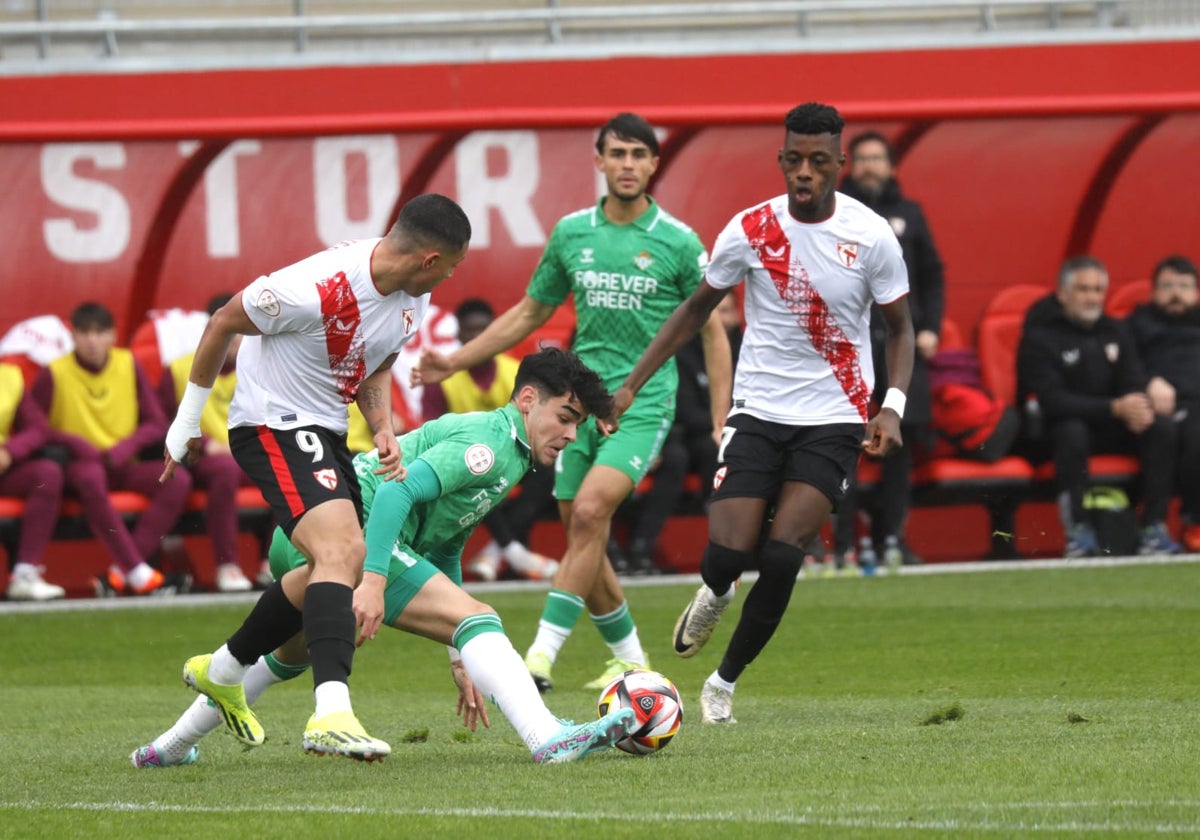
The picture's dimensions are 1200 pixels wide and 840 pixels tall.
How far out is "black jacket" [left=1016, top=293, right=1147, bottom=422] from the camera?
1327 cm

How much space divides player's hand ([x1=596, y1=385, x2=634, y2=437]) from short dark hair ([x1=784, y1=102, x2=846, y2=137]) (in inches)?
43.0

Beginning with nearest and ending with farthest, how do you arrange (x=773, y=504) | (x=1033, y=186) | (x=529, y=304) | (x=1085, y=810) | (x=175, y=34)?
(x=1085, y=810)
(x=773, y=504)
(x=529, y=304)
(x=1033, y=186)
(x=175, y=34)

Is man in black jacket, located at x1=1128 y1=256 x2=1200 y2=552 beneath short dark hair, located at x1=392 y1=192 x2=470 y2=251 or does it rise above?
beneath

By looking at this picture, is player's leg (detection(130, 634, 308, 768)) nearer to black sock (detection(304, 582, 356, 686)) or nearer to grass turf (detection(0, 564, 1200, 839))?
grass turf (detection(0, 564, 1200, 839))

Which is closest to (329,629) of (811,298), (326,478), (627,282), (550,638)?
(326,478)

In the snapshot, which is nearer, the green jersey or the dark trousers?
the green jersey

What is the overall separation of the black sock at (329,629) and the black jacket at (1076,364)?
27.0 feet

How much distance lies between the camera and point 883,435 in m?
6.94

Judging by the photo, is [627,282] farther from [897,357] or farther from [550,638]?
[897,357]

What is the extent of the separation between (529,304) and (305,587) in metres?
3.15

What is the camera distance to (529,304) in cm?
897

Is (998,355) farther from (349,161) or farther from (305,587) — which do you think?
(305,587)

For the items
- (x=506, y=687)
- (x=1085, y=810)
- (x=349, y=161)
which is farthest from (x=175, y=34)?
(x=1085, y=810)

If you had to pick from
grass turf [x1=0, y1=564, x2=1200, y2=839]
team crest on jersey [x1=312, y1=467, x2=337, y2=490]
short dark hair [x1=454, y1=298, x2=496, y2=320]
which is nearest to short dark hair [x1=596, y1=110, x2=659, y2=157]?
grass turf [x1=0, y1=564, x2=1200, y2=839]
